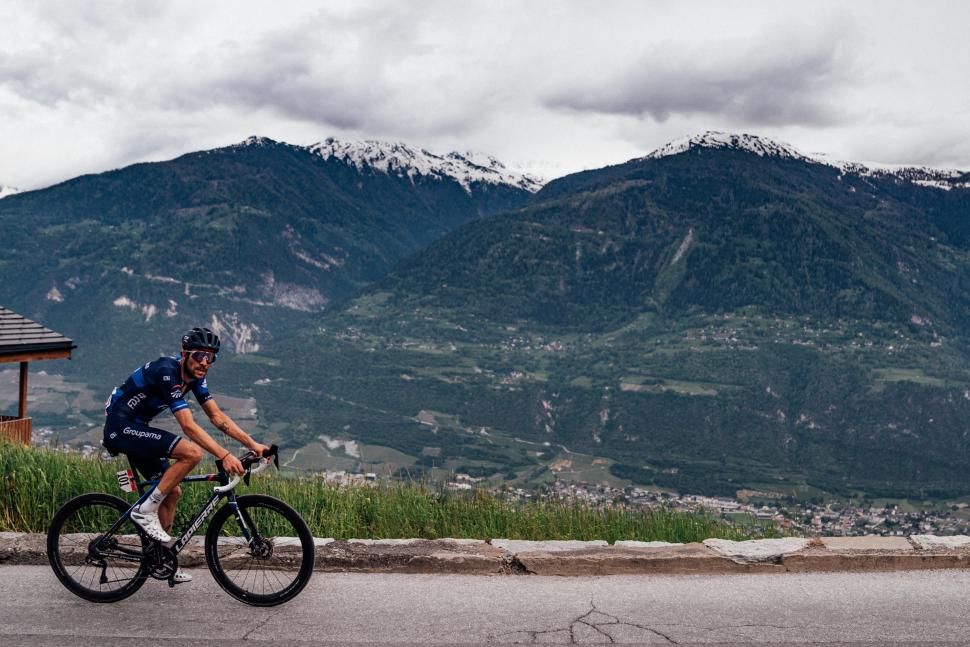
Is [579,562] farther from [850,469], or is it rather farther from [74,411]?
[74,411]

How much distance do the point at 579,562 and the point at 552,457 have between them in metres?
173

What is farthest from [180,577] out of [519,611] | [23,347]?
[23,347]

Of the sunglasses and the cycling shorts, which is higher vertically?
the sunglasses

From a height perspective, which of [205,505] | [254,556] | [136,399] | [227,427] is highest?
[136,399]

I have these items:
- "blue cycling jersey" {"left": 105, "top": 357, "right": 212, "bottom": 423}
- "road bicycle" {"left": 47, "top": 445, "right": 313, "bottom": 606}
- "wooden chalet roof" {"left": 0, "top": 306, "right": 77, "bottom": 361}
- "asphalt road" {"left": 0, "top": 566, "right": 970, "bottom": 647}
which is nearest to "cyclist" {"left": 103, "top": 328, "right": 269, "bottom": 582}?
"blue cycling jersey" {"left": 105, "top": 357, "right": 212, "bottom": 423}

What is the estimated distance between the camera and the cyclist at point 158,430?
6727 millimetres

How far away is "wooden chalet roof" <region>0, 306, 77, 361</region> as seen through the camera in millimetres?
18703

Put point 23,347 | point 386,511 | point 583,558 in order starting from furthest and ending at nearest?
point 23,347, point 386,511, point 583,558

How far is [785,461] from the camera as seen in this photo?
18750 centimetres

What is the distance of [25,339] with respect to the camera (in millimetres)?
19172

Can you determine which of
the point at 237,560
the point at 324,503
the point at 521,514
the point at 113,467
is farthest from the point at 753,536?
the point at 113,467

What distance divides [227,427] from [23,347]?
14326mm

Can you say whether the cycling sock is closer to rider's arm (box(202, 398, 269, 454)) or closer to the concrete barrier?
rider's arm (box(202, 398, 269, 454))

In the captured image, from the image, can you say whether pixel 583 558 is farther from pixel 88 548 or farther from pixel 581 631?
pixel 88 548
